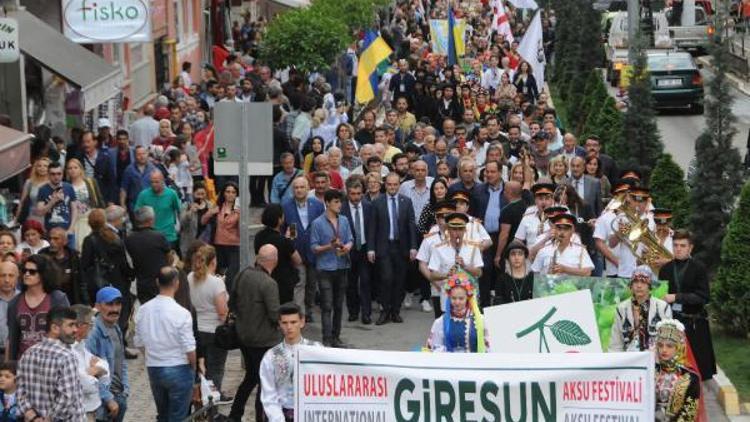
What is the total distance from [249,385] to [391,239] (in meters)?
5.18

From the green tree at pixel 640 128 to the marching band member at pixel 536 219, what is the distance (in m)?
7.39

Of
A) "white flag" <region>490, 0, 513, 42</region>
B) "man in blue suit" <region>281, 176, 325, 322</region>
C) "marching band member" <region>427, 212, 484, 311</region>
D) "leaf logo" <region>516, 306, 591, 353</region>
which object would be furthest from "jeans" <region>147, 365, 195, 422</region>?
"white flag" <region>490, 0, 513, 42</region>

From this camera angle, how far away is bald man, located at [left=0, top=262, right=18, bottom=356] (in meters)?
13.5

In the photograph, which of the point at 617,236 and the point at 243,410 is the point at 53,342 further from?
the point at 617,236

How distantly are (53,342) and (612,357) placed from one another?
3.66m

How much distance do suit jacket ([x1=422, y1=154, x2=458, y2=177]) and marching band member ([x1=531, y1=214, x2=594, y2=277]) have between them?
5.33 metres

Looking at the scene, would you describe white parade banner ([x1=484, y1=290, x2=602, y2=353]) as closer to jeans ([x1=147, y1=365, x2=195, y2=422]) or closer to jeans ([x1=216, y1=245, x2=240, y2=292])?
jeans ([x1=147, y1=365, x2=195, y2=422])

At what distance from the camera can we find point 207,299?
1472 cm

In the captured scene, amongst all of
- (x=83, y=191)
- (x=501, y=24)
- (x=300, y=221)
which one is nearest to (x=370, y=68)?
(x=300, y=221)

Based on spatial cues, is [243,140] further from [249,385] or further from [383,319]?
[383,319]

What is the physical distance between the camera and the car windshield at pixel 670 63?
41.1 m

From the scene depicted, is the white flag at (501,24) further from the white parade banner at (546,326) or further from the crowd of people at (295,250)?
the white parade banner at (546,326)

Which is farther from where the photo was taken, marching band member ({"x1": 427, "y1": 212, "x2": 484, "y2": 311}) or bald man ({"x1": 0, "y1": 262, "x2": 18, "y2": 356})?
marching band member ({"x1": 427, "y1": 212, "x2": 484, "y2": 311})

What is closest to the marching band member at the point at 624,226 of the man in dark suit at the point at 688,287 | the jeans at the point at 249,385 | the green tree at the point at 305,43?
the man in dark suit at the point at 688,287
